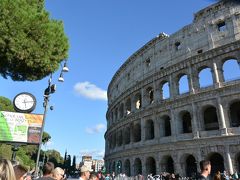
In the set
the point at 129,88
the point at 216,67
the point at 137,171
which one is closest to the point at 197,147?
the point at 216,67

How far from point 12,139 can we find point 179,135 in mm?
15154

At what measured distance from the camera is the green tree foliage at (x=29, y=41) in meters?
9.84

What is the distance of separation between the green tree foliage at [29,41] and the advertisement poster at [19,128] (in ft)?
8.09

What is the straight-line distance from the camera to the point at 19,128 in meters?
9.43

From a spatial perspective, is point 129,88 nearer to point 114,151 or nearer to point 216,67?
point 114,151

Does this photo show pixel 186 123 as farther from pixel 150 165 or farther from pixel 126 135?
pixel 126 135

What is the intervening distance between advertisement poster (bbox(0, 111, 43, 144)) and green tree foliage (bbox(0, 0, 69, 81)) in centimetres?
247

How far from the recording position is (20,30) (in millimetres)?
10031

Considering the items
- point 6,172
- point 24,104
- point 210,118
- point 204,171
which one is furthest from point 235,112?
point 6,172

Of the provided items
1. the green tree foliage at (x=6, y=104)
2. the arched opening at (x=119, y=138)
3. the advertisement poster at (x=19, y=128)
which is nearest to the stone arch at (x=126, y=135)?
the arched opening at (x=119, y=138)

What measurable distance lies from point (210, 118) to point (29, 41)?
1720cm

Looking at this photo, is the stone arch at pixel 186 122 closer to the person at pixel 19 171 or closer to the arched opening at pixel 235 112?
the arched opening at pixel 235 112

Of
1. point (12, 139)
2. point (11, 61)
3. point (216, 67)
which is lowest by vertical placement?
point (12, 139)

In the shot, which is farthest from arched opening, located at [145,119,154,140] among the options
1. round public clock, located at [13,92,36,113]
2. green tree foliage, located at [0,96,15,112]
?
round public clock, located at [13,92,36,113]
